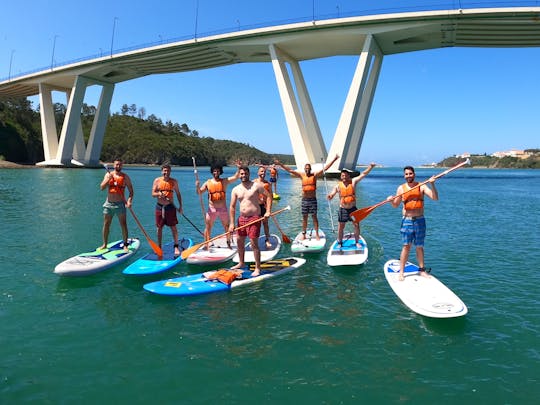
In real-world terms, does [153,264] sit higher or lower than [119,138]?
lower

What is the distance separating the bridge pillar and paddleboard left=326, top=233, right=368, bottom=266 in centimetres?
3272

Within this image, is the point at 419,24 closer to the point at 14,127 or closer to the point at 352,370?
the point at 352,370

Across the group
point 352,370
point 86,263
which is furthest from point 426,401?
point 86,263

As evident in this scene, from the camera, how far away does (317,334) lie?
5242 millimetres

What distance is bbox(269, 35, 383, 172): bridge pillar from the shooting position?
41.5 meters

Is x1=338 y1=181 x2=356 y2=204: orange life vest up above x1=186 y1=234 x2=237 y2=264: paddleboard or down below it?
above

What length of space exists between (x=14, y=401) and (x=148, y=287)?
9.64ft

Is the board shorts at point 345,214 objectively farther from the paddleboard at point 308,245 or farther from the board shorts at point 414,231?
the board shorts at point 414,231

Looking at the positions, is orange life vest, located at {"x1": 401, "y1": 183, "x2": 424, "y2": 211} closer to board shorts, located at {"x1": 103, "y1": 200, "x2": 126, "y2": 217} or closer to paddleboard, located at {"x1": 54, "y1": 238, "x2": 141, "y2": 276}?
paddleboard, located at {"x1": 54, "y1": 238, "x2": 141, "y2": 276}

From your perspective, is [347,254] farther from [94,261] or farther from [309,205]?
[94,261]

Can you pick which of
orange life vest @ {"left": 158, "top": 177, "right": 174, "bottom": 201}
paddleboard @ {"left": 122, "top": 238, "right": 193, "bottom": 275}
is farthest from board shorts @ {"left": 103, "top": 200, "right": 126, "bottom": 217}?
paddleboard @ {"left": 122, "top": 238, "right": 193, "bottom": 275}

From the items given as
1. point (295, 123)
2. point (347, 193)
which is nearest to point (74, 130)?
point (295, 123)

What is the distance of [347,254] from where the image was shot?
356 inches

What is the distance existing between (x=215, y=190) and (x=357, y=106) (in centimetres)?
3684
